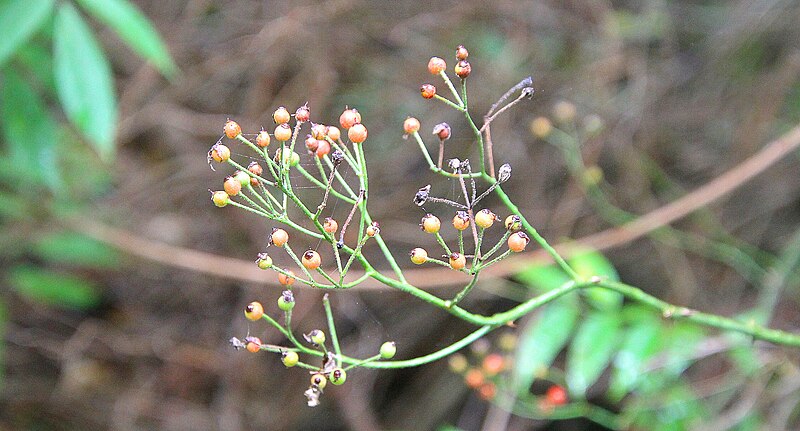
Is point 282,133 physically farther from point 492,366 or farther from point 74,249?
point 74,249

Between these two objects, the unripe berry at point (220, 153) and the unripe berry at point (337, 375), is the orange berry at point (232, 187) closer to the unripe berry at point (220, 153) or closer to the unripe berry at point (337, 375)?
the unripe berry at point (220, 153)

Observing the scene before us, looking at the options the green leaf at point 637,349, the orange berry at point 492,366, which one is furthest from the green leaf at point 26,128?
the green leaf at point 637,349

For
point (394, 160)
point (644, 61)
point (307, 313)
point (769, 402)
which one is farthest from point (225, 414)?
point (644, 61)

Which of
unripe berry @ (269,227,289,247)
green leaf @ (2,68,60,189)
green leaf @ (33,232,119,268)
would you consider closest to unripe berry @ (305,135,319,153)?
unripe berry @ (269,227,289,247)

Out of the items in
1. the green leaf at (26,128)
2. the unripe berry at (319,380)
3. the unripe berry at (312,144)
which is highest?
the green leaf at (26,128)

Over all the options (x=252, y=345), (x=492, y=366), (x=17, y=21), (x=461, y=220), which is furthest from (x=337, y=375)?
(x=17, y=21)

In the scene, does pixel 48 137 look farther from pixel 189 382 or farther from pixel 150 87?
pixel 189 382
